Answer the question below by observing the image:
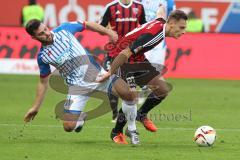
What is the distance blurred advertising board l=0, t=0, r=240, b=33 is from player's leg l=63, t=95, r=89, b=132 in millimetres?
17071

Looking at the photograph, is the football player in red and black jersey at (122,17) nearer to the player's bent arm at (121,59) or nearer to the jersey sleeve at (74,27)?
the jersey sleeve at (74,27)

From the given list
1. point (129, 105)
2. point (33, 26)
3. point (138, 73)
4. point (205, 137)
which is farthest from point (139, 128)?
point (33, 26)

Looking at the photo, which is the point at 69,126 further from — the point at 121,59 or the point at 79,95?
the point at 121,59

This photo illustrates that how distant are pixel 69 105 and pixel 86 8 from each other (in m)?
17.5

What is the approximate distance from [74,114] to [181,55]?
34.6 feet

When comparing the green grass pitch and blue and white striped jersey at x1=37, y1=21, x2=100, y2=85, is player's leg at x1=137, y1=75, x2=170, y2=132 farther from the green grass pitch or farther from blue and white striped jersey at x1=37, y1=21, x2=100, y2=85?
blue and white striped jersey at x1=37, y1=21, x2=100, y2=85

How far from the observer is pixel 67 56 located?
11.8 m

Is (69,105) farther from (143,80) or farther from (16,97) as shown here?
(16,97)

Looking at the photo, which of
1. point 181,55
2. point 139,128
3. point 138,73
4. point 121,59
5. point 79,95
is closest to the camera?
point 121,59

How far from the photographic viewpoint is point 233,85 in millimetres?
21688

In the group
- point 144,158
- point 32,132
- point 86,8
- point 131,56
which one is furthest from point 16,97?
point 86,8

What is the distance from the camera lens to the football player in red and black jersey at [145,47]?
11023 millimetres

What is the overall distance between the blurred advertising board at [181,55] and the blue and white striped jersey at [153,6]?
6.85 meters

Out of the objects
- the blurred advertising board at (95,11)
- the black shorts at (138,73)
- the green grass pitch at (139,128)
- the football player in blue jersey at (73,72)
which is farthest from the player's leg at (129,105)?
the blurred advertising board at (95,11)
